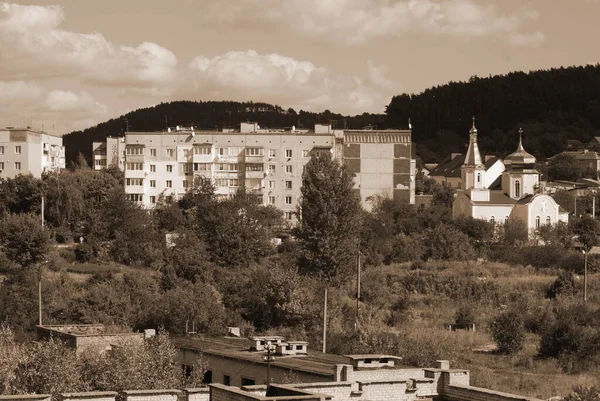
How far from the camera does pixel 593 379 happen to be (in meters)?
Result: 35.9

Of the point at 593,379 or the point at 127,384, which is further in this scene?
the point at 593,379

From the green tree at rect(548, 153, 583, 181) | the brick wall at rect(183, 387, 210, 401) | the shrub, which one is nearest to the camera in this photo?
the brick wall at rect(183, 387, 210, 401)

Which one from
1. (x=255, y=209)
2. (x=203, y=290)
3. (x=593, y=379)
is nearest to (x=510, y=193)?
(x=255, y=209)

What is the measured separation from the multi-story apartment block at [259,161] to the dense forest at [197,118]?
39.6 metres

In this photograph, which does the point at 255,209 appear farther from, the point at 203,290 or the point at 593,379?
the point at 593,379

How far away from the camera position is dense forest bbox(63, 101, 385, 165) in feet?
385

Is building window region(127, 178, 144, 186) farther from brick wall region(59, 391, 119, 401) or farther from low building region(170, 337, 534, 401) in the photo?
brick wall region(59, 391, 119, 401)

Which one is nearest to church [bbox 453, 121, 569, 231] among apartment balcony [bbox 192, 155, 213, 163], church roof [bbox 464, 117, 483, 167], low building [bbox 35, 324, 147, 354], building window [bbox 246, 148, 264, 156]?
church roof [bbox 464, 117, 483, 167]

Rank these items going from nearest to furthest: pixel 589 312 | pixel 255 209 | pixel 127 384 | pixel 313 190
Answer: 1. pixel 127 384
2. pixel 589 312
3. pixel 313 190
4. pixel 255 209

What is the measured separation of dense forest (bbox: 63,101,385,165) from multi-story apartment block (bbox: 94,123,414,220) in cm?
3957

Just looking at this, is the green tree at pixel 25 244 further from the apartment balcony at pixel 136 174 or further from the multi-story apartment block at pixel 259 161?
the apartment balcony at pixel 136 174

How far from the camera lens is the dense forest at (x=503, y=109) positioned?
127625mm

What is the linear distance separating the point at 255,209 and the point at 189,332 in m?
26.7

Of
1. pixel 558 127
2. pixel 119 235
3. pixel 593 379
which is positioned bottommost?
pixel 593 379
